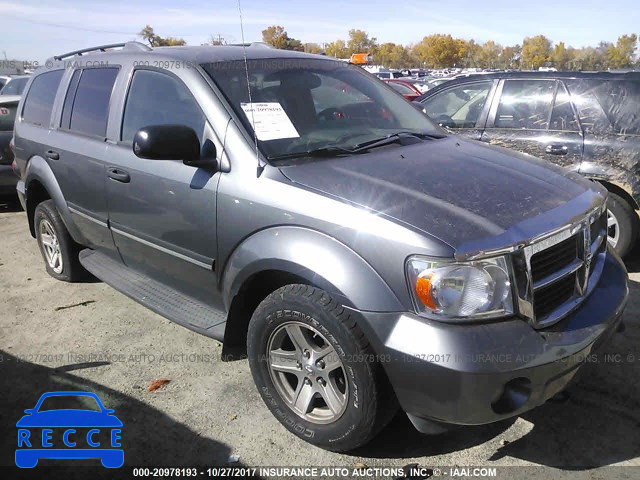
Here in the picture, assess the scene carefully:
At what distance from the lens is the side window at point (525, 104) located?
206 inches

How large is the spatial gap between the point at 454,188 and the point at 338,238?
645 millimetres

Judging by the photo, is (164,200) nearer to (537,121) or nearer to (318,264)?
(318,264)

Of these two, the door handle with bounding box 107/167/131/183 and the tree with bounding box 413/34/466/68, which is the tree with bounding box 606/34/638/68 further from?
the door handle with bounding box 107/167/131/183

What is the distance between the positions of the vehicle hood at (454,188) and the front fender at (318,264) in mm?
240

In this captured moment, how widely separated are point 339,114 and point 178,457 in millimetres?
2170

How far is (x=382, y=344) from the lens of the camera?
2.28 metres

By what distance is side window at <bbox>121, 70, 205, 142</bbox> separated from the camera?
10.3 ft

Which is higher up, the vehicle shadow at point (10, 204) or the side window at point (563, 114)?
the side window at point (563, 114)

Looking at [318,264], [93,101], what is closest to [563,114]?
[318,264]

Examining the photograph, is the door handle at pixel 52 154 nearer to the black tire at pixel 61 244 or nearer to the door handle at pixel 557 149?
the black tire at pixel 61 244

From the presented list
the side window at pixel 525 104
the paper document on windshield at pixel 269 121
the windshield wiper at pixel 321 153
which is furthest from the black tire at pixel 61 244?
the side window at pixel 525 104

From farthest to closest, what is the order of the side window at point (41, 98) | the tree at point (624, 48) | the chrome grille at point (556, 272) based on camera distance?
the tree at point (624, 48)
the side window at point (41, 98)
the chrome grille at point (556, 272)

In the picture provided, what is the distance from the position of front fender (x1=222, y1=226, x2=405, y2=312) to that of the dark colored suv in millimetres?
3465

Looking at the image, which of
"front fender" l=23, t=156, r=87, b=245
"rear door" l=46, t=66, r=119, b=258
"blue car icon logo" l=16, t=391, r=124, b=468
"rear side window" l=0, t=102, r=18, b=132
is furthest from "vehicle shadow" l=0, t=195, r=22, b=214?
"blue car icon logo" l=16, t=391, r=124, b=468
